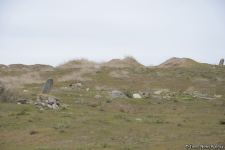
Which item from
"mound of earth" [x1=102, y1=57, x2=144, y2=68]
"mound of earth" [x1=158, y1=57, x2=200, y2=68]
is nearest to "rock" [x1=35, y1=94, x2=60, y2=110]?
"mound of earth" [x1=102, y1=57, x2=144, y2=68]

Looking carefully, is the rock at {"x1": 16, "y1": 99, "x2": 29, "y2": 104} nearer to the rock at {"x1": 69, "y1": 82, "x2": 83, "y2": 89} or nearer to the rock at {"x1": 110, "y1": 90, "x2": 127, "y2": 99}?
the rock at {"x1": 110, "y1": 90, "x2": 127, "y2": 99}

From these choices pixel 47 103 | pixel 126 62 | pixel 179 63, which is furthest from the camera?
pixel 126 62

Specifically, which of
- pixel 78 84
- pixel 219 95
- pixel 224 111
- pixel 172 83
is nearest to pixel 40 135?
pixel 224 111

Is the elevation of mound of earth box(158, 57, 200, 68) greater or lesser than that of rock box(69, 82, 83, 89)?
greater

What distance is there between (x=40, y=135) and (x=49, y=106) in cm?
1030

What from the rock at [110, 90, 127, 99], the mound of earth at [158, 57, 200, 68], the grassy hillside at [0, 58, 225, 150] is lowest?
the grassy hillside at [0, 58, 225, 150]

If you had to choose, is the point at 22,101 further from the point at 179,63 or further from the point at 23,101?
the point at 179,63

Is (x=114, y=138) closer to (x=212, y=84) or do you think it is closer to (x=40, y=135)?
(x=40, y=135)

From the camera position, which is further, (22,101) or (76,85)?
(76,85)

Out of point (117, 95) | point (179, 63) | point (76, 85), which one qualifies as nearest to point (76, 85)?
point (76, 85)

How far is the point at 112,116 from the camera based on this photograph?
29.3 m

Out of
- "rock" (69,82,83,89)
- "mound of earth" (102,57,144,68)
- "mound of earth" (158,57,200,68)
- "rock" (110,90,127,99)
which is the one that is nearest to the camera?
"rock" (110,90,127,99)

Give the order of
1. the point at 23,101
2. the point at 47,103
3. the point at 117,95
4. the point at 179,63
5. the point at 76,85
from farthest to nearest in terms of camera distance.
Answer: the point at 179,63 < the point at 76,85 < the point at 117,95 < the point at 23,101 < the point at 47,103

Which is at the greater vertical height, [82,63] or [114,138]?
[82,63]
